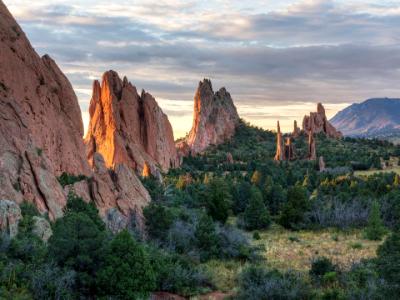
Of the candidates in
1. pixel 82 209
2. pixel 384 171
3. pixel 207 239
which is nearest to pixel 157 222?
pixel 207 239

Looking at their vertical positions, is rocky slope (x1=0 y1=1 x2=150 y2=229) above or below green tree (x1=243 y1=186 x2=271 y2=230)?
above

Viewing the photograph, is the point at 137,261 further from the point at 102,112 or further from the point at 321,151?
the point at 321,151

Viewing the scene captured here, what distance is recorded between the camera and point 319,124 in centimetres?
14900

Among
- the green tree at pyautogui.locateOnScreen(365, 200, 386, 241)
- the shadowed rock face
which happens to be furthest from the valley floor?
the shadowed rock face

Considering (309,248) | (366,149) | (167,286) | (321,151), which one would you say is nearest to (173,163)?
(321,151)

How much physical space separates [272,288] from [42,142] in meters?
24.2

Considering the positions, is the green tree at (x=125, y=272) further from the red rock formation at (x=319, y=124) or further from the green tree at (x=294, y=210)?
the red rock formation at (x=319, y=124)

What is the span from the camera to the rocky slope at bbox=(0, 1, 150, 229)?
3272cm

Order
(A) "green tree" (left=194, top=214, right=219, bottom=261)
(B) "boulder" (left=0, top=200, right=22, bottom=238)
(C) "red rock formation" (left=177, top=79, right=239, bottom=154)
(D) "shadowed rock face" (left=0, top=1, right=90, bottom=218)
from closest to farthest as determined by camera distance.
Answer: (B) "boulder" (left=0, top=200, right=22, bottom=238) → (D) "shadowed rock face" (left=0, top=1, right=90, bottom=218) → (A) "green tree" (left=194, top=214, right=219, bottom=261) → (C) "red rock formation" (left=177, top=79, right=239, bottom=154)

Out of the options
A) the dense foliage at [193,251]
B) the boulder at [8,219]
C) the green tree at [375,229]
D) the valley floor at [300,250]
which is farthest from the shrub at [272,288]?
the green tree at [375,229]

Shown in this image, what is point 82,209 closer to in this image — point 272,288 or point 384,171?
point 272,288

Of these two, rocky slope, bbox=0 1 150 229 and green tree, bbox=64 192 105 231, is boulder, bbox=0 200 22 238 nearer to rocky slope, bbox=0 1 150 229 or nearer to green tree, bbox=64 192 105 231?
rocky slope, bbox=0 1 150 229

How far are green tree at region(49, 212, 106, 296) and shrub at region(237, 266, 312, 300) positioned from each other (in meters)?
6.67

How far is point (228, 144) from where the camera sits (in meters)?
146
